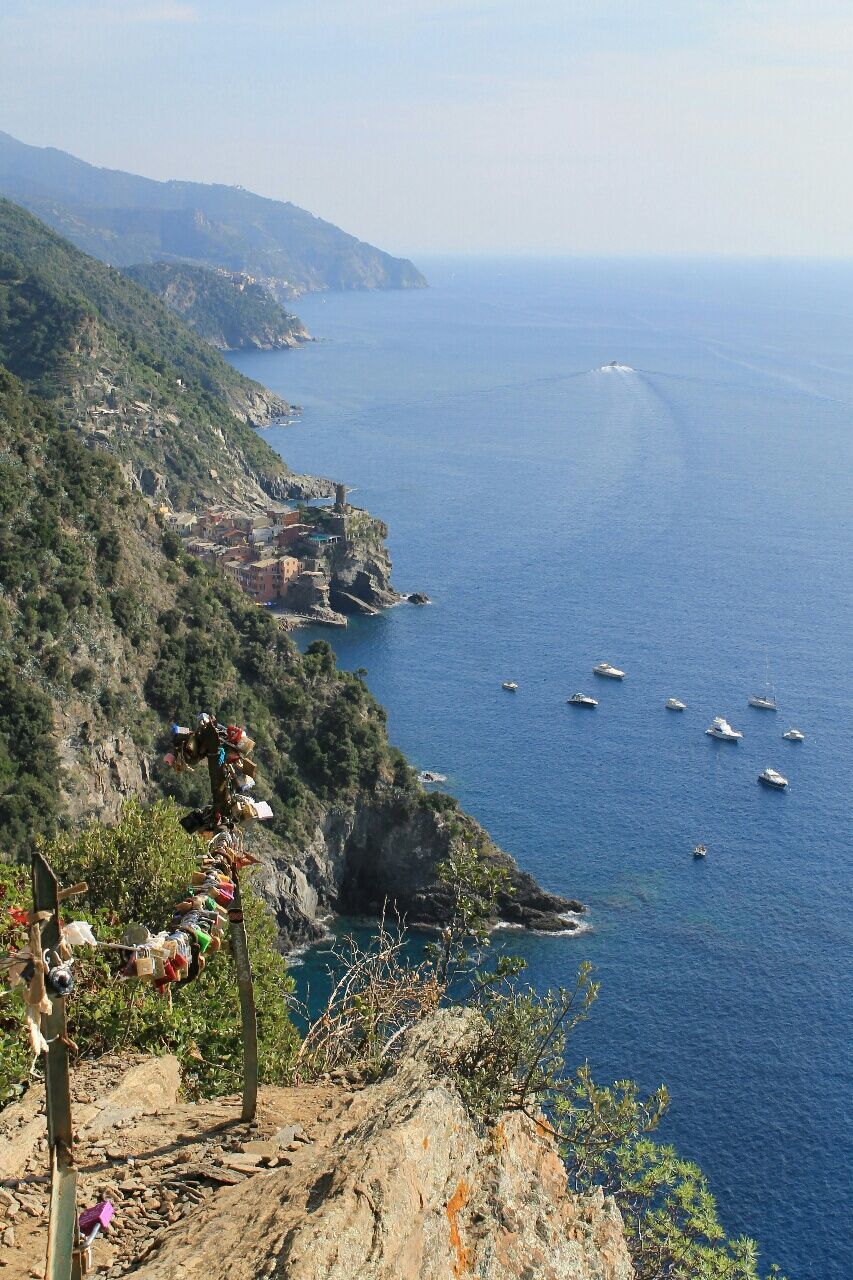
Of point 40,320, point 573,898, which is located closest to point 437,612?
point 573,898

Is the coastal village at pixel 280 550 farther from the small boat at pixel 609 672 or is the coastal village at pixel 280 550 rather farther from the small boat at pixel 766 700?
the small boat at pixel 766 700

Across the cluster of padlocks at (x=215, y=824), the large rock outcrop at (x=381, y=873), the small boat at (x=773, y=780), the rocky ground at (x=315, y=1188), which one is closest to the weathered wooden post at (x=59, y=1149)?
the cluster of padlocks at (x=215, y=824)

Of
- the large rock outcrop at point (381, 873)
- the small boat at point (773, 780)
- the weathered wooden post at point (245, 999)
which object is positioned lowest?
the large rock outcrop at point (381, 873)

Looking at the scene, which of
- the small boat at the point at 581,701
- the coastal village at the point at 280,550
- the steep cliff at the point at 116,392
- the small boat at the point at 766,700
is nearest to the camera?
the small boat at the point at 766,700

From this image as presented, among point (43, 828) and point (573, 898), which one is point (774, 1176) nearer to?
point (573, 898)

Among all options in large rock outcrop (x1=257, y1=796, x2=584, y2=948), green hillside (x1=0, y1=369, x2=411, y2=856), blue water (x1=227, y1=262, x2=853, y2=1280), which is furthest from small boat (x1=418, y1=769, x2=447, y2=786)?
large rock outcrop (x1=257, y1=796, x2=584, y2=948)

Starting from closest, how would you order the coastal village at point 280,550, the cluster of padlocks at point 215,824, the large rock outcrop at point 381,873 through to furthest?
the cluster of padlocks at point 215,824 < the large rock outcrop at point 381,873 < the coastal village at point 280,550
